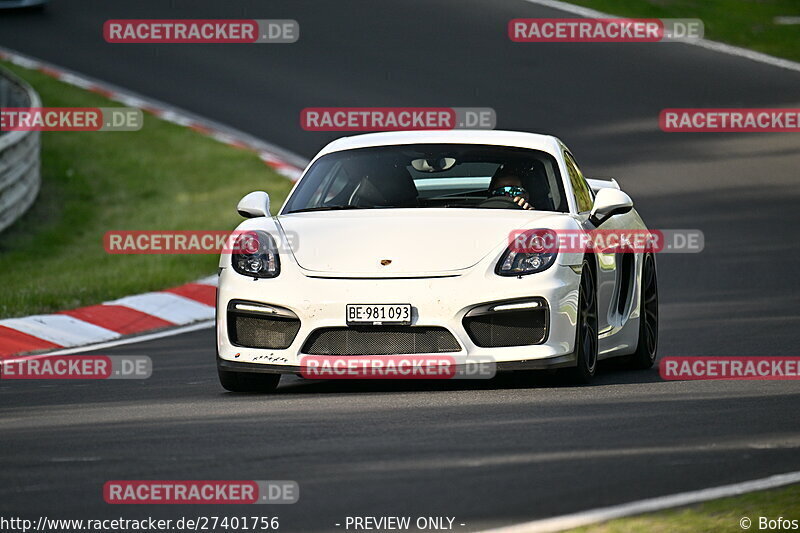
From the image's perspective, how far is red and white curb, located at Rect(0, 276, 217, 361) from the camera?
1124cm

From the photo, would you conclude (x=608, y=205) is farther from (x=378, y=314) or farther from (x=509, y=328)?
(x=378, y=314)

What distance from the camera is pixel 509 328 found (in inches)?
316

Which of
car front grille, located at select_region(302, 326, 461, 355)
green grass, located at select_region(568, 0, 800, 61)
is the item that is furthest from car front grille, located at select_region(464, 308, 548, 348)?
green grass, located at select_region(568, 0, 800, 61)

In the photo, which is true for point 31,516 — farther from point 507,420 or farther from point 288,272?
point 288,272

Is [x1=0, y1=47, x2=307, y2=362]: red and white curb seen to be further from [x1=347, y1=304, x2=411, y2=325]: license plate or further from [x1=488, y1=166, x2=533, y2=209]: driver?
[x1=347, y1=304, x2=411, y2=325]: license plate

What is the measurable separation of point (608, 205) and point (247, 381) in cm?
205

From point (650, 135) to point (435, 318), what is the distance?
1319 centimetres

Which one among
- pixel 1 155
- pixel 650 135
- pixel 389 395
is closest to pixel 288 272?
pixel 389 395

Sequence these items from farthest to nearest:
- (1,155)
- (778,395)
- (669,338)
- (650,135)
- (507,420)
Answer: (650,135) → (1,155) → (669,338) → (778,395) → (507,420)

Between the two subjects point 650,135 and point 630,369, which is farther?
point 650,135

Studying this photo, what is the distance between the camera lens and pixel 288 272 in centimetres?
820

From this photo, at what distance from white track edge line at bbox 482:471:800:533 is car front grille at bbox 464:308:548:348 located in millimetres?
2331

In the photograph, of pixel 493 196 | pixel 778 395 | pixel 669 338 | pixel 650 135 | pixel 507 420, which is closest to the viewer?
pixel 507 420

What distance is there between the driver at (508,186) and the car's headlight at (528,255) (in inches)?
33.6
